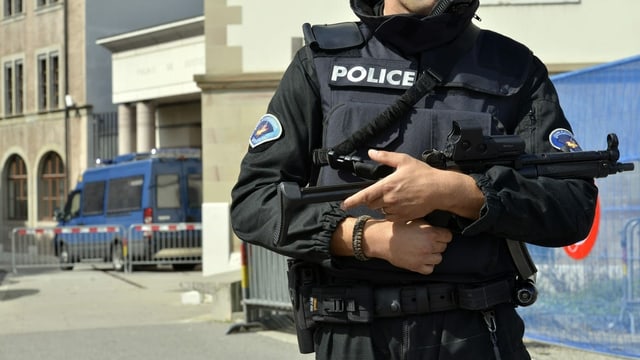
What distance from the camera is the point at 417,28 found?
7.16 ft

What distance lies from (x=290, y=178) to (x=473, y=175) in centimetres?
46

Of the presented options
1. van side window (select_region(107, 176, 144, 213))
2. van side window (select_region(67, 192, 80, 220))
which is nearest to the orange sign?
van side window (select_region(107, 176, 144, 213))

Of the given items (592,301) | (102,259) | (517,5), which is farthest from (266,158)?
(102,259)

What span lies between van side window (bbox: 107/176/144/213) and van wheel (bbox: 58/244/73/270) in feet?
4.34

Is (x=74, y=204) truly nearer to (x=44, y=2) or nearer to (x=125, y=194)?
(x=125, y=194)

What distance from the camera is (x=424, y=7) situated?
219 centimetres

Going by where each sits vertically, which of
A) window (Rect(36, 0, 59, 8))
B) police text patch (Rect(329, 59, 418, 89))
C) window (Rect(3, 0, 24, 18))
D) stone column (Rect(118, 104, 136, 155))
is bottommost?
police text patch (Rect(329, 59, 418, 89))

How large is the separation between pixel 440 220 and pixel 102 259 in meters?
17.6

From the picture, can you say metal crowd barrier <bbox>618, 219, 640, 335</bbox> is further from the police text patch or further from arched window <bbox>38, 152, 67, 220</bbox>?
arched window <bbox>38, 152, 67, 220</bbox>

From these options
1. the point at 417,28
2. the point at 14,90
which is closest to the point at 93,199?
the point at 14,90

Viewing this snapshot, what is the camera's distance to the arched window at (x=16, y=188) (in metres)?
33.9

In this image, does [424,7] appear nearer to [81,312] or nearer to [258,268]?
[258,268]

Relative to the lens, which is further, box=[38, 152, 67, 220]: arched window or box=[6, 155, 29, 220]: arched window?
box=[6, 155, 29, 220]: arched window

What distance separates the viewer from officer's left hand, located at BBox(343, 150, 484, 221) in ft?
6.12
